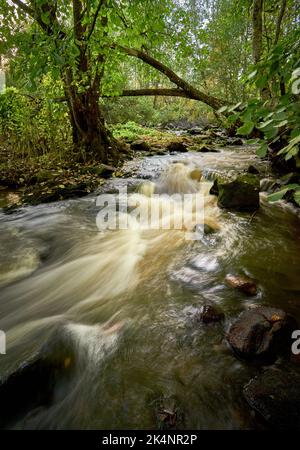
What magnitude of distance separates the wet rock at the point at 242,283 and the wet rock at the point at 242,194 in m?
2.06

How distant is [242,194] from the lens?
4.69 metres

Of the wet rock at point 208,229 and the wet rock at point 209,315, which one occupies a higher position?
the wet rock at point 208,229

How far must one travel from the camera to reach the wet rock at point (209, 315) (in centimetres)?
230

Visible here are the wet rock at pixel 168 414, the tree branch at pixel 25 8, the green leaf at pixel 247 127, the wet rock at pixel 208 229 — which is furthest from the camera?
the tree branch at pixel 25 8

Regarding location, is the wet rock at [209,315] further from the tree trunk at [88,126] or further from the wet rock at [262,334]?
the tree trunk at [88,126]

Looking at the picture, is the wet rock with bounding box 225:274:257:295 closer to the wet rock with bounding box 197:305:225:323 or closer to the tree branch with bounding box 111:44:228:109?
the wet rock with bounding box 197:305:225:323

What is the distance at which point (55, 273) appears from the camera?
3.41 meters

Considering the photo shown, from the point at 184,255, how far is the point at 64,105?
5.56m

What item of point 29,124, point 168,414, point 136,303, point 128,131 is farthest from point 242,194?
point 128,131

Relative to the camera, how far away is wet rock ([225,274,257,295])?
2.66 m

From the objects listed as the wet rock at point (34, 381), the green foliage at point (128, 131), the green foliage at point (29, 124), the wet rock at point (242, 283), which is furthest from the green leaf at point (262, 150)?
the green foliage at point (128, 131)

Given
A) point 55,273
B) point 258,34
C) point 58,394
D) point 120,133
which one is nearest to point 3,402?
point 58,394

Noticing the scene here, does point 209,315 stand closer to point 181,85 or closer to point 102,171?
point 102,171

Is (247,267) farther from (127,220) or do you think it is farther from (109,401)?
(127,220)
